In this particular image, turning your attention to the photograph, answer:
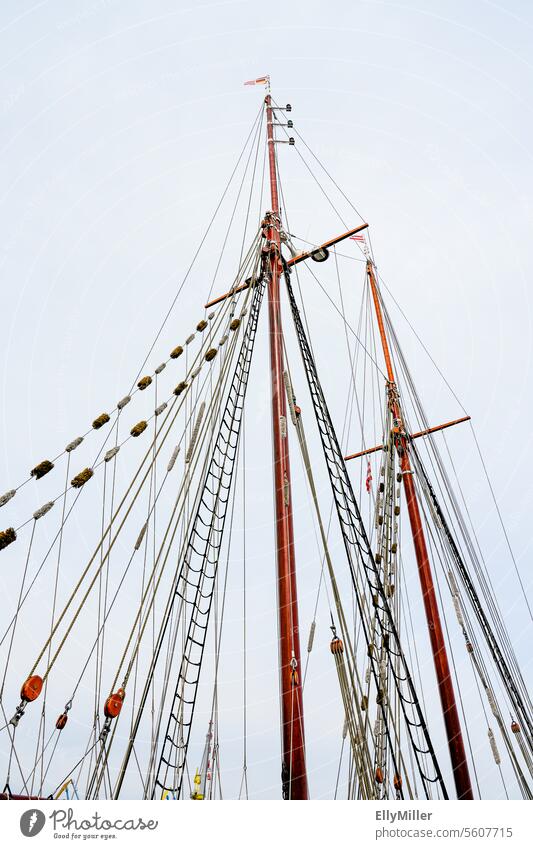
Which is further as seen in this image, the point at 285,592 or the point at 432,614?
the point at 432,614

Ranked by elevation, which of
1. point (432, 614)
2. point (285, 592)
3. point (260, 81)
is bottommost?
point (285, 592)

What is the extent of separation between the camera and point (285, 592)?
18.1 feet

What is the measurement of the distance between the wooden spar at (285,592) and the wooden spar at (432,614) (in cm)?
541

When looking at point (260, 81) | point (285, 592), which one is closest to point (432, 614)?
point (285, 592)

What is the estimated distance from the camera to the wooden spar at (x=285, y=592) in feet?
15.6

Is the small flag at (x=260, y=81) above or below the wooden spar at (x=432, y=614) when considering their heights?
above

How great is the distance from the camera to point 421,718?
5176mm

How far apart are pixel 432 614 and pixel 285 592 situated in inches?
250

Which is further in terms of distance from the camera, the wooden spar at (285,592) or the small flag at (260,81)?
the small flag at (260,81)

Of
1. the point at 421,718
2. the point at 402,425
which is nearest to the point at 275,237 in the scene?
the point at 402,425

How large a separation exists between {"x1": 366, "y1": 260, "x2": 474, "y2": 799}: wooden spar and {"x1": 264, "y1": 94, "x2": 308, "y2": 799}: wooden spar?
541 centimetres

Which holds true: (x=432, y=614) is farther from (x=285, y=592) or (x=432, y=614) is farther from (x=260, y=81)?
(x=260, y=81)
